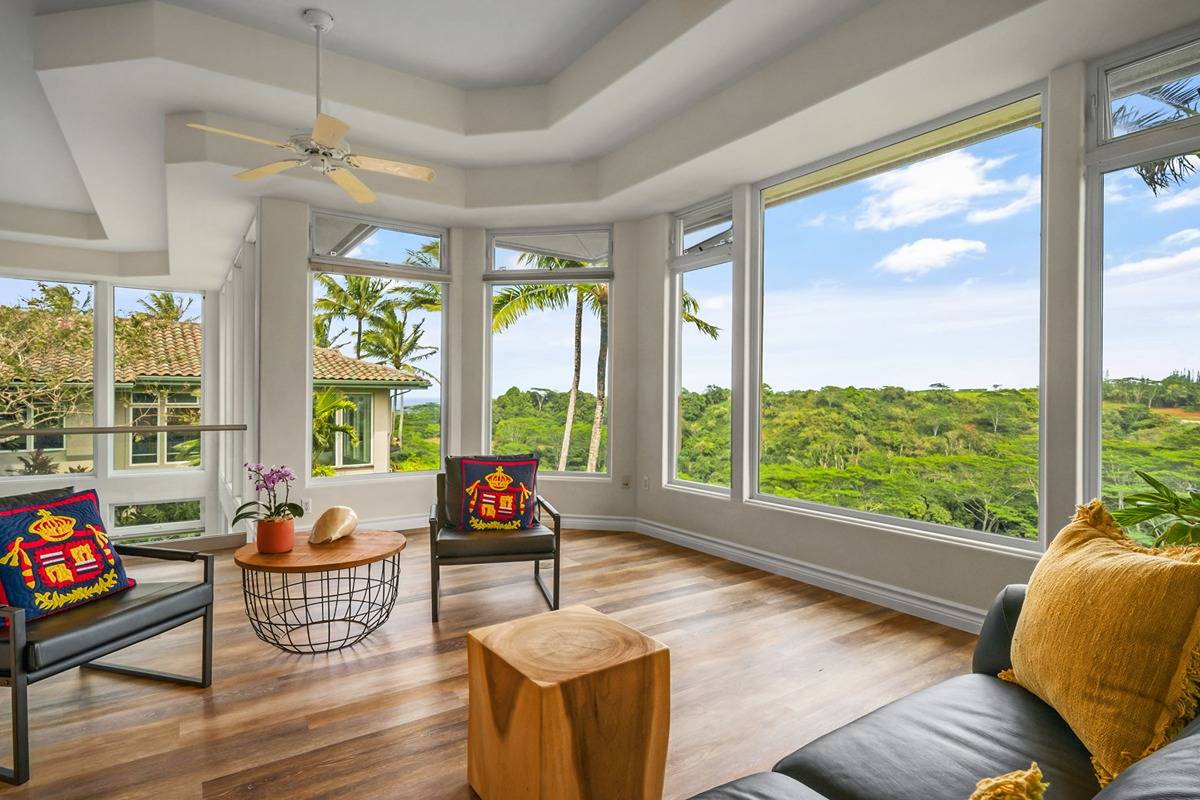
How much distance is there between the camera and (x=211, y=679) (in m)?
2.64

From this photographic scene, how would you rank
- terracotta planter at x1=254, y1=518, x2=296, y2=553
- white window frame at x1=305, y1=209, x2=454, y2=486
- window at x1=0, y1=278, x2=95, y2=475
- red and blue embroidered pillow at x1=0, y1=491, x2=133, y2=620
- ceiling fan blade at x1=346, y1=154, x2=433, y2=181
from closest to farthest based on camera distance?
1. red and blue embroidered pillow at x1=0, y1=491, x2=133, y2=620
2. terracotta planter at x1=254, y1=518, x2=296, y2=553
3. ceiling fan blade at x1=346, y1=154, x2=433, y2=181
4. white window frame at x1=305, y1=209, x2=454, y2=486
5. window at x1=0, y1=278, x2=95, y2=475

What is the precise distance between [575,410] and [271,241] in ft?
9.22

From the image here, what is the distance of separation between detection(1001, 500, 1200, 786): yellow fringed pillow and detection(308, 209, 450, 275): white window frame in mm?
5130

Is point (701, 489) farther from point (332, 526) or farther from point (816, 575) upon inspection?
point (332, 526)

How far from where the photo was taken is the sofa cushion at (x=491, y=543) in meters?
3.47

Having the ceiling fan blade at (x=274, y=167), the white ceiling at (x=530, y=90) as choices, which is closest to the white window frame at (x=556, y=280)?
the white ceiling at (x=530, y=90)

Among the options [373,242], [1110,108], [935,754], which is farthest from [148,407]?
[1110,108]

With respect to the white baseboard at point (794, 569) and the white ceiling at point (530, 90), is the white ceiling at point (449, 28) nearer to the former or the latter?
the white ceiling at point (530, 90)

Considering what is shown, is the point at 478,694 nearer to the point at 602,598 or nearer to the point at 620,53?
the point at 602,598

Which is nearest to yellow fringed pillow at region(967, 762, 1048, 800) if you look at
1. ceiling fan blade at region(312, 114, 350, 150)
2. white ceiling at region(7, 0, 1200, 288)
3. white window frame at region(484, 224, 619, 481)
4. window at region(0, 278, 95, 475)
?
white ceiling at region(7, 0, 1200, 288)

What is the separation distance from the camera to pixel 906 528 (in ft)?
12.2

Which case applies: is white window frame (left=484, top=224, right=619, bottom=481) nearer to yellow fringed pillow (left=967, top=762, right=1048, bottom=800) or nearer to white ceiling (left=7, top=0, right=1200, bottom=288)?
white ceiling (left=7, top=0, right=1200, bottom=288)

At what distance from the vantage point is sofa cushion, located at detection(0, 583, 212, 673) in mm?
2012

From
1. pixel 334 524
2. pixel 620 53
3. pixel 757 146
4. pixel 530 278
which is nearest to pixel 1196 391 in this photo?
pixel 757 146
